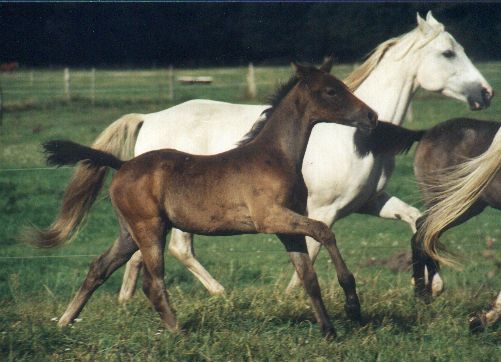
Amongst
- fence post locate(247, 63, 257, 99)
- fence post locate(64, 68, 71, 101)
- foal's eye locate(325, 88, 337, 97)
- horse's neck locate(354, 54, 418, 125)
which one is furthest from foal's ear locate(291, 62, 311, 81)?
fence post locate(64, 68, 71, 101)

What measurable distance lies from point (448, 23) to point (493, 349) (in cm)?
808

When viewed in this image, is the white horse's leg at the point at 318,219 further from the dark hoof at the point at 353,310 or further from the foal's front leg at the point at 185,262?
the dark hoof at the point at 353,310

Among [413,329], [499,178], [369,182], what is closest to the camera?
[413,329]

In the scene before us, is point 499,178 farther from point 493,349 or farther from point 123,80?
point 123,80

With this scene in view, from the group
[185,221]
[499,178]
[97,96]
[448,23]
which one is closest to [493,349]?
[499,178]

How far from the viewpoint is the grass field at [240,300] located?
4637 mm

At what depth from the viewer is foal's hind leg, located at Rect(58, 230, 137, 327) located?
5.49m

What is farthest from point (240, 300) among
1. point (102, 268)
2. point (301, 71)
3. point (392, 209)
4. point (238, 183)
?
point (392, 209)

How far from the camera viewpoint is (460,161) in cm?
641

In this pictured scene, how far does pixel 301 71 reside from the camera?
205 inches

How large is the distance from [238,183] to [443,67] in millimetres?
2684

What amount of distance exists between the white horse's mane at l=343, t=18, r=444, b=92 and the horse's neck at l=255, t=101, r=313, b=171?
196 cm

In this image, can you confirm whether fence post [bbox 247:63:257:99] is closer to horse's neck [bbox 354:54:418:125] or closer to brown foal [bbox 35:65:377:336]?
horse's neck [bbox 354:54:418:125]

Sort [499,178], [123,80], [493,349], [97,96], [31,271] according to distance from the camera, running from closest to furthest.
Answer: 1. [493,349]
2. [499,178]
3. [31,271]
4. [97,96]
5. [123,80]
